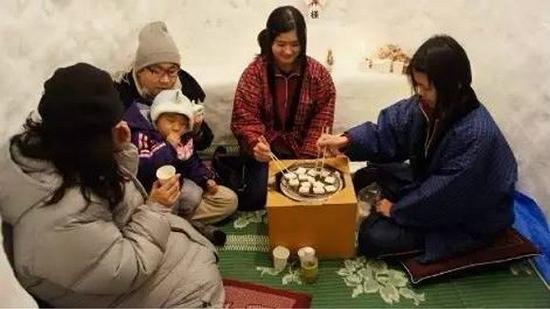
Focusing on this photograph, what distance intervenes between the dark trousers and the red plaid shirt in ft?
1.33

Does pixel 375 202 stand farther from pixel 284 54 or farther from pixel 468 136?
pixel 284 54

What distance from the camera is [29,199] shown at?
1435mm

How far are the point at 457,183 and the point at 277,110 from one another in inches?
38.5

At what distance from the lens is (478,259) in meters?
A: 2.14

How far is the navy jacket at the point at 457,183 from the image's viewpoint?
201cm

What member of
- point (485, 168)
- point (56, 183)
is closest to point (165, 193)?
point (56, 183)

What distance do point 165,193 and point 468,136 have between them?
1166mm

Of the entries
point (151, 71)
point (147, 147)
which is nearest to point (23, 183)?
point (147, 147)

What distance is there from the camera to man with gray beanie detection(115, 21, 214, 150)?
2.35 meters

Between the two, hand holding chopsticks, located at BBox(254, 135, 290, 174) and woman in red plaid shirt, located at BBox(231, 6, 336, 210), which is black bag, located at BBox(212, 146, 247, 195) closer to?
woman in red plaid shirt, located at BBox(231, 6, 336, 210)

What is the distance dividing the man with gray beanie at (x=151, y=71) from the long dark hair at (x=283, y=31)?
0.41 meters

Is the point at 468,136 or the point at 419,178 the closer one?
the point at 468,136

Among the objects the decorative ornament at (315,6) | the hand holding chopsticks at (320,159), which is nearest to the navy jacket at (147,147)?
the hand holding chopsticks at (320,159)

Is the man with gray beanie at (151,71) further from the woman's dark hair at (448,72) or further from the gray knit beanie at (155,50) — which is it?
the woman's dark hair at (448,72)
